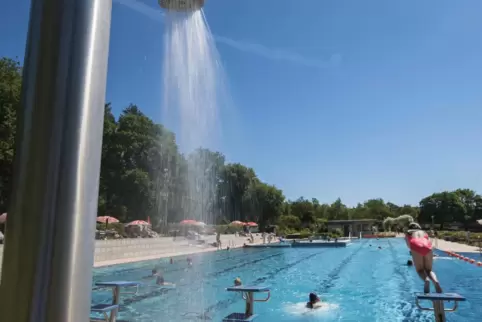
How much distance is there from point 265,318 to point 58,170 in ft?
32.6

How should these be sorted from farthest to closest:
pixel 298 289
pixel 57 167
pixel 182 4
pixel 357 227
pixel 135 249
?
pixel 357 227, pixel 135 249, pixel 298 289, pixel 182 4, pixel 57 167

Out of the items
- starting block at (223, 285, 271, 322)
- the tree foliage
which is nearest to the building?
the tree foliage

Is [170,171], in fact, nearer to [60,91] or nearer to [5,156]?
[5,156]

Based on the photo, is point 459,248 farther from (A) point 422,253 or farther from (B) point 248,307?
(A) point 422,253

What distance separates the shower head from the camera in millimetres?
2531

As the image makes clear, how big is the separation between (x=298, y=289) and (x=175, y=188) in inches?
1204

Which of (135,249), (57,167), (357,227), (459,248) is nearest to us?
(57,167)

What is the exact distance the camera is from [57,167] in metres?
1.00

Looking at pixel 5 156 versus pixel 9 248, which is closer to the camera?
pixel 9 248

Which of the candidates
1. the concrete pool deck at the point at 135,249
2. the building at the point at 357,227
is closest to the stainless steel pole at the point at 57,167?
the concrete pool deck at the point at 135,249

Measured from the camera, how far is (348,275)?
18.5m

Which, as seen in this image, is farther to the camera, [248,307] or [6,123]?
[6,123]

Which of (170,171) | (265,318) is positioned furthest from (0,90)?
(265,318)

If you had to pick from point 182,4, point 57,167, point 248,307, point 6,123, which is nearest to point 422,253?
point 248,307
